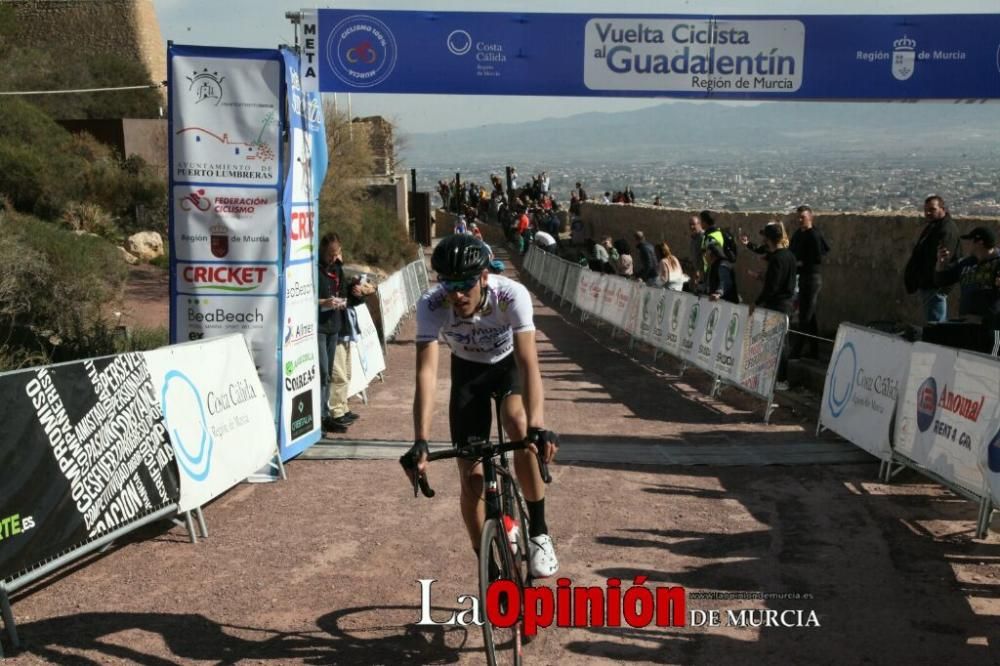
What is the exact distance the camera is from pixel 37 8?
2712 inches

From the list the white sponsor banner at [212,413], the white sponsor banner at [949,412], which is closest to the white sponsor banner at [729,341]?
the white sponsor banner at [949,412]

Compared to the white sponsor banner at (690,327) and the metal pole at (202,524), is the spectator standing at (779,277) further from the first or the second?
the metal pole at (202,524)

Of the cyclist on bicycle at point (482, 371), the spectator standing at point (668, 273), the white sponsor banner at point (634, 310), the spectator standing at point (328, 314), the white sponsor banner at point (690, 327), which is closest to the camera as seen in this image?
the cyclist on bicycle at point (482, 371)

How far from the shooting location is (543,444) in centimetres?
432

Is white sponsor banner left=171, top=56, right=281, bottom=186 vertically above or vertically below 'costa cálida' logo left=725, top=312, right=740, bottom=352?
above

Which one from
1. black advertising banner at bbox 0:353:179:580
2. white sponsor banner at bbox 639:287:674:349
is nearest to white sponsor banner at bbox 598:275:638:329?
white sponsor banner at bbox 639:287:674:349

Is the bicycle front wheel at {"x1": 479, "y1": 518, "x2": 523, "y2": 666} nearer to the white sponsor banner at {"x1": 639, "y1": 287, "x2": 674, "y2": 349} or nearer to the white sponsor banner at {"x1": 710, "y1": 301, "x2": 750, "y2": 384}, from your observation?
the white sponsor banner at {"x1": 710, "y1": 301, "x2": 750, "y2": 384}

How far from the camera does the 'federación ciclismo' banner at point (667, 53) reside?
12.9 m

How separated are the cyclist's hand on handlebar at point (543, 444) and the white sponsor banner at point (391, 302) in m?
11.4

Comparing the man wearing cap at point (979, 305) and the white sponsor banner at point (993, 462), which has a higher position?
the man wearing cap at point (979, 305)

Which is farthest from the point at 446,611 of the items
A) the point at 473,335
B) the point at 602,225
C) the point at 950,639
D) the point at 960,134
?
the point at 960,134

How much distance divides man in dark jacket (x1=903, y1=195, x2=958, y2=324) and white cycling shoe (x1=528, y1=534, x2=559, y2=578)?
22.9 feet

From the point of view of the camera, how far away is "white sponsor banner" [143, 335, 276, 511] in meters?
6.46

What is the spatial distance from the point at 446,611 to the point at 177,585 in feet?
5.41
